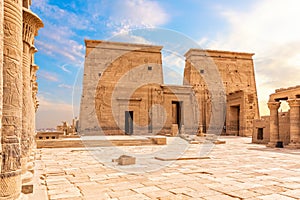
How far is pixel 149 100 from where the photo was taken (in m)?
22.1

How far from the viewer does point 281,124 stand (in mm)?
13141

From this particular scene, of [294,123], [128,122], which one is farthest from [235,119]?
[294,123]

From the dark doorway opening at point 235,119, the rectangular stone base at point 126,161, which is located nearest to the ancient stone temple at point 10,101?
the rectangular stone base at point 126,161

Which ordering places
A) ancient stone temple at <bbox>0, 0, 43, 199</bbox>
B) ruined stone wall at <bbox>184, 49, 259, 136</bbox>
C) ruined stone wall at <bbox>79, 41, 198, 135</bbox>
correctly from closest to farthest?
ancient stone temple at <bbox>0, 0, 43, 199</bbox>
ruined stone wall at <bbox>79, 41, 198, 135</bbox>
ruined stone wall at <bbox>184, 49, 259, 136</bbox>

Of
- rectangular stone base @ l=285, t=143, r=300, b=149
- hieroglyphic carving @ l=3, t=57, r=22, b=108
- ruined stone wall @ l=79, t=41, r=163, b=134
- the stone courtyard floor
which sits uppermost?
ruined stone wall @ l=79, t=41, r=163, b=134

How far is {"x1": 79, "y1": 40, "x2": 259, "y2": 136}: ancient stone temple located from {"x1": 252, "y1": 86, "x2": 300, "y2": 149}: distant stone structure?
5.59 meters

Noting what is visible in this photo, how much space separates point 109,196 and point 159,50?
21196 mm

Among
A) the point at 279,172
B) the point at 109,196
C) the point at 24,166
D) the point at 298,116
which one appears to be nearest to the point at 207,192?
the point at 109,196

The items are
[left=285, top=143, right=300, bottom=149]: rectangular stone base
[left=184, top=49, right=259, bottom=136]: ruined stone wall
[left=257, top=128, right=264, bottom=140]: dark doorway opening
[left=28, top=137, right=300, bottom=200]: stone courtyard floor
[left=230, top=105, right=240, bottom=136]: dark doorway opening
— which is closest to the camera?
[left=28, top=137, right=300, bottom=200]: stone courtyard floor

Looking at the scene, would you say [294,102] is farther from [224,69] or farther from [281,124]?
[224,69]

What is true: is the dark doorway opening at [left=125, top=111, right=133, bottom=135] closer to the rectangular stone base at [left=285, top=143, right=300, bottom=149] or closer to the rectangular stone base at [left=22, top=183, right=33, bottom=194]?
the rectangular stone base at [left=285, top=143, right=300, bottom=149]

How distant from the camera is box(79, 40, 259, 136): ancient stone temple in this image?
2108 centimetres

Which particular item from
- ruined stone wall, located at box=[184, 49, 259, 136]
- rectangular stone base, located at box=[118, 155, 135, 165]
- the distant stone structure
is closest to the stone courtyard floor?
rectangular stone base, located at box=[118, 155, 135, 165]

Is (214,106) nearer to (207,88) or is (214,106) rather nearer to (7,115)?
(207,88)
